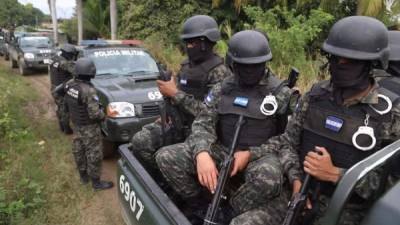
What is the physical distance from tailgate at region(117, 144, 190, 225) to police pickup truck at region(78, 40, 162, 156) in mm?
2022

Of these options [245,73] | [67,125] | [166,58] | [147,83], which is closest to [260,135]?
[245,73]

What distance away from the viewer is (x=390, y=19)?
10.9 meters

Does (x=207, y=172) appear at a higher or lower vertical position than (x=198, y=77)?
lower

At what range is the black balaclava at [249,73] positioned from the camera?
241 centimetres

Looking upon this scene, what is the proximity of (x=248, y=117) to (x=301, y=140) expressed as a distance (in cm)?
37

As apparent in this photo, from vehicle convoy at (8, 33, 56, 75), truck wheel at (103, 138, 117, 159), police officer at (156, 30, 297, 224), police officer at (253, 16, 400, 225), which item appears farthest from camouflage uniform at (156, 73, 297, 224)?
vehicle convoy at (8, 33, 56, 75)

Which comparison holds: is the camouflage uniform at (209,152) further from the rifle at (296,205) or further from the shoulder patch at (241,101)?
the rifle at (296,205)

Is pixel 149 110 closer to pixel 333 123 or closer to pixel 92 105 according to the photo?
pixel 92 105

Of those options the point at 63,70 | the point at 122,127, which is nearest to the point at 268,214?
the point at 122,127

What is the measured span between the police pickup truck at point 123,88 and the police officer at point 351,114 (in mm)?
3444

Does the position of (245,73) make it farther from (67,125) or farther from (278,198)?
(67,125)

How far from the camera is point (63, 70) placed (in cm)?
655

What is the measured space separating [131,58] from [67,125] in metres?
1.71

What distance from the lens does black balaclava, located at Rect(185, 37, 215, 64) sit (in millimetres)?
3114
